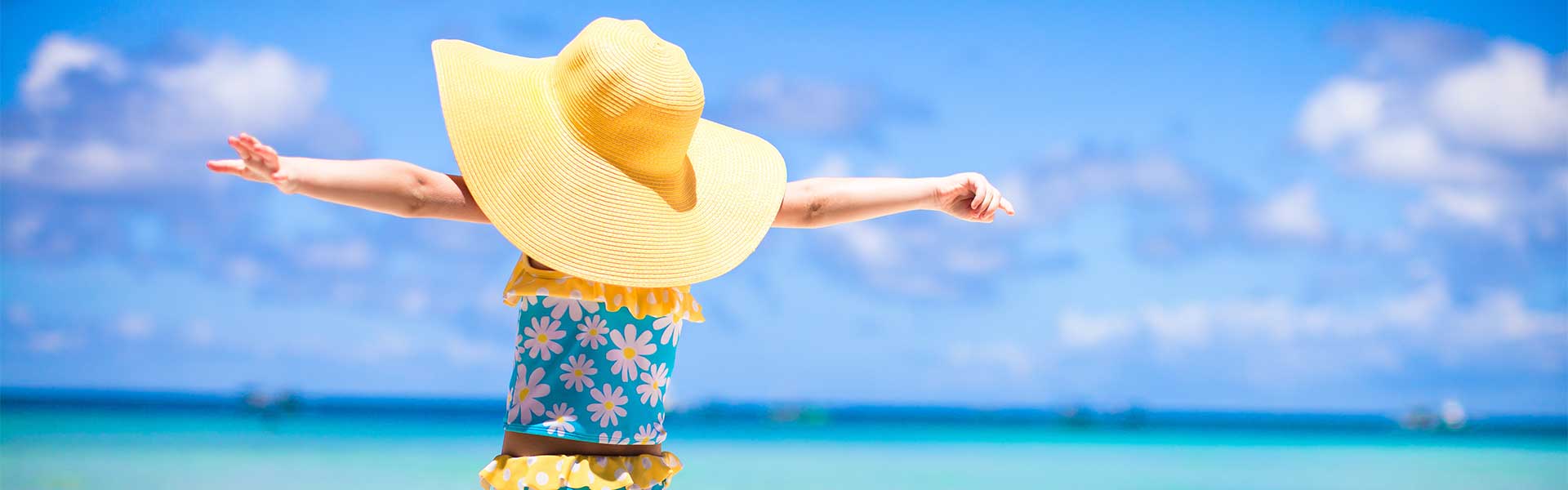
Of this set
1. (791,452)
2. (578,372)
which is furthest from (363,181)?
(791,452)

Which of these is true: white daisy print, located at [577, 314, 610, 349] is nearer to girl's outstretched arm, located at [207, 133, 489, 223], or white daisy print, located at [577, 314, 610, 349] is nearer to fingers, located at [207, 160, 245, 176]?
girl's outstretched arm, located at [207, 133, 489, 223]

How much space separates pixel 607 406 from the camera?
5.14 ft

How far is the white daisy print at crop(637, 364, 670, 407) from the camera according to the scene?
1605 mm

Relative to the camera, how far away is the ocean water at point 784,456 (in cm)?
839

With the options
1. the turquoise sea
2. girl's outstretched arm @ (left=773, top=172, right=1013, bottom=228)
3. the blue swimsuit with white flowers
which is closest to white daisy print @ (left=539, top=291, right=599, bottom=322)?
the blue swimsuit with white flowers

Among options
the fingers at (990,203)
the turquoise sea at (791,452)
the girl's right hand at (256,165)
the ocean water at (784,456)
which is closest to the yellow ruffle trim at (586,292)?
the girl's right hand at (256,165)

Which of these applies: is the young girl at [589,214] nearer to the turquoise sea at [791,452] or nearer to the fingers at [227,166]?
the fingers at [227,166]

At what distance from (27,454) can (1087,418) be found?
56.2 feet

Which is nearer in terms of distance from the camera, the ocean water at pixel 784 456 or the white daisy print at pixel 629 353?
the white daisy print at pixel 629 353

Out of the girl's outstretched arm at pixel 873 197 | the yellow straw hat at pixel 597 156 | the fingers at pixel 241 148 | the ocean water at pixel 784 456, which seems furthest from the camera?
the ocean water at pixel 784 456

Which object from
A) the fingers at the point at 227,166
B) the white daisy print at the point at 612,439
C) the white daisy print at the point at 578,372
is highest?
the fingers at the point at 227,166

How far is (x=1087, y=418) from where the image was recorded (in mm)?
21906

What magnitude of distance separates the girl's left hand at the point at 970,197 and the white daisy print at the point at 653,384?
44 cm

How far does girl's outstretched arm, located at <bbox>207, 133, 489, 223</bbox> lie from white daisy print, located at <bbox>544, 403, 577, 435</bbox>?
26 centimetres
